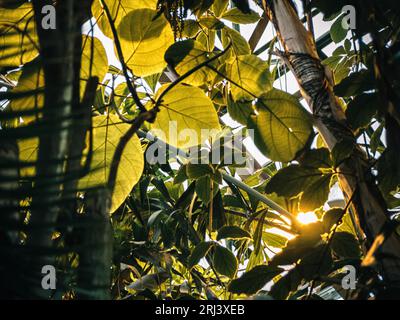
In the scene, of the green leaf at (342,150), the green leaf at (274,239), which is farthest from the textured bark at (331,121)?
the green leaf at (274,239)

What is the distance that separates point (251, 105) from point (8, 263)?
543 mm

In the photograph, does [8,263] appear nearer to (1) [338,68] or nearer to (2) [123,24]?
(2) [123,24]

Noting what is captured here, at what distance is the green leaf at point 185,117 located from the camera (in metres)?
→ 0.62

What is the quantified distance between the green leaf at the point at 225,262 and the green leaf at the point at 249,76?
0.32 meters

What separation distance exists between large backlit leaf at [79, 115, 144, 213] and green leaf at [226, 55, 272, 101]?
0.20m

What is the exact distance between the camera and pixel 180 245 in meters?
1.33

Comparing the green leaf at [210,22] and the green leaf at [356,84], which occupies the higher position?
the green leaf at [210,22]

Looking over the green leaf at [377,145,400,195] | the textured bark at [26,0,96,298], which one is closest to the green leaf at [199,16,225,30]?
the green leaf at [377,145,400,195]

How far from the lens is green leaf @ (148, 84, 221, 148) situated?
62 centimetres

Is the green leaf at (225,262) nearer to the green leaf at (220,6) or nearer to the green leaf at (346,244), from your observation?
the green leaf at (346,244)

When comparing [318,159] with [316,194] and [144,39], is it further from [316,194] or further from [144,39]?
[144,39]

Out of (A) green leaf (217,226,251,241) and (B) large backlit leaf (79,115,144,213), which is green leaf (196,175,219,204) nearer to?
(A) green leaf (217,226,251,241)
